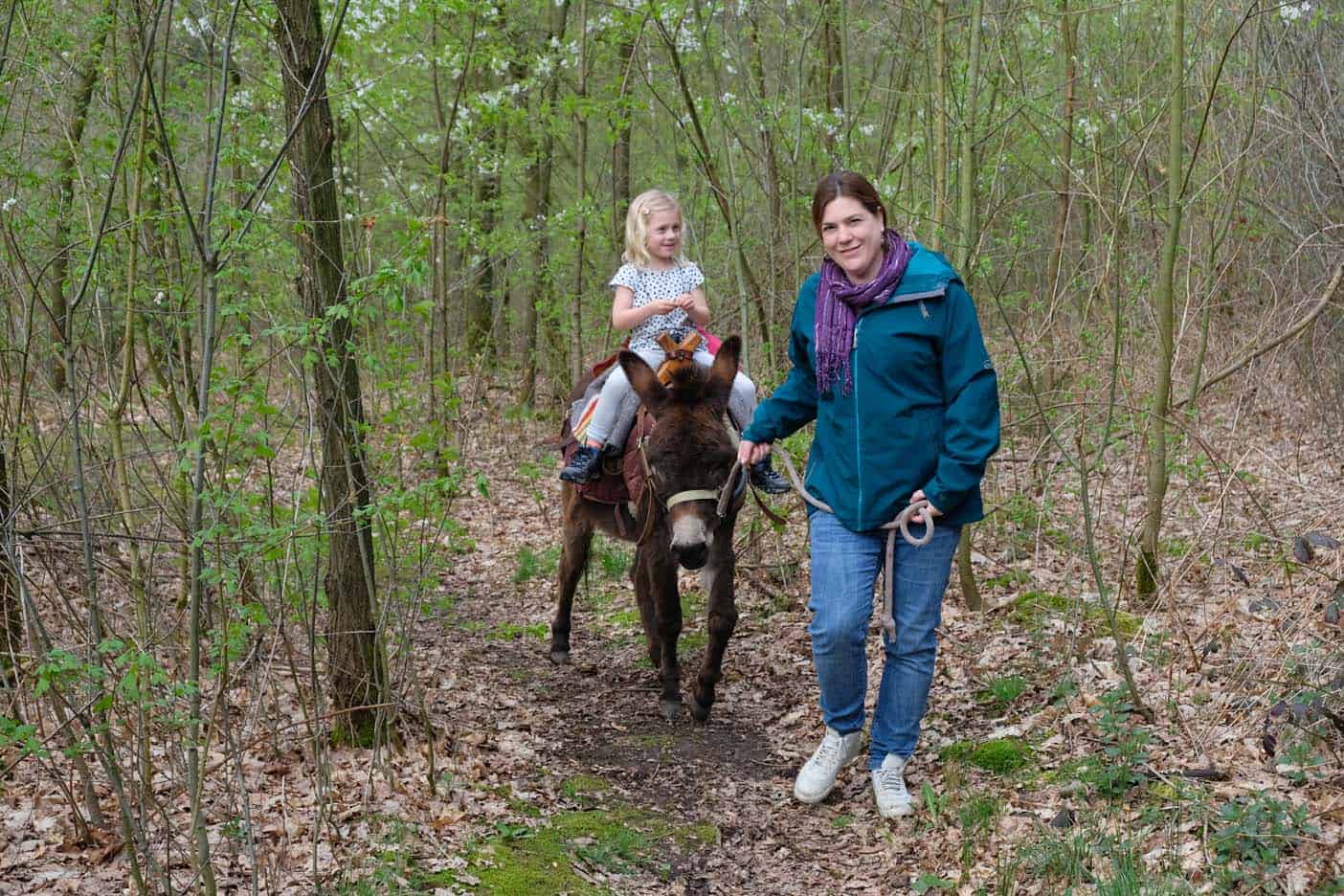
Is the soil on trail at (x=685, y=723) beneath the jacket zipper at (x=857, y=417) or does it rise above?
beneath

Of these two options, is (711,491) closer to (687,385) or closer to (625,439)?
(687,385)

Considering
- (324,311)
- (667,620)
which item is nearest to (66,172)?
(324,311)

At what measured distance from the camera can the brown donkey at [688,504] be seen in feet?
18.5

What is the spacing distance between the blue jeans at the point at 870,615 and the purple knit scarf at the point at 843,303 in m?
0.61

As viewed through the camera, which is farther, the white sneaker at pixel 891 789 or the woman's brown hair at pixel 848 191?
the white sneaker at pixel 891 789

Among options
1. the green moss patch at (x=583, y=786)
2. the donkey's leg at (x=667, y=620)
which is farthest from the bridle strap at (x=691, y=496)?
the green moss patch at (x=583, y=786)

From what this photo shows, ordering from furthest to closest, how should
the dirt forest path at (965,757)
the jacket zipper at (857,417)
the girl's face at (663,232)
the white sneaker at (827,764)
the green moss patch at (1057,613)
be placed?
the girl's face at (663,232) → the green moss patch at (1057,613) → the white sneaker at (827,764) → the jacket zipper at (857,417) → the dirt forest path at (965,757)

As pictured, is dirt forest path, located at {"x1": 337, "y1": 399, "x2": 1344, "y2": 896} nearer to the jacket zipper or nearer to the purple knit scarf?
the jacket zipper

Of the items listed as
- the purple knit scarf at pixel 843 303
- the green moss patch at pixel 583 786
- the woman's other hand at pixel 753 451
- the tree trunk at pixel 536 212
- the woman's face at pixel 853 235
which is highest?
the tree trunk at pixel 536 212

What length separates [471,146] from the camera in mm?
12875

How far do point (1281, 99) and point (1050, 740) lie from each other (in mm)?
6183

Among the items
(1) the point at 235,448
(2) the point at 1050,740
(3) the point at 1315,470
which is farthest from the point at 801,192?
(1) the point at 235,448

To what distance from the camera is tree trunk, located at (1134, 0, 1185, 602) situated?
5551 millimetres

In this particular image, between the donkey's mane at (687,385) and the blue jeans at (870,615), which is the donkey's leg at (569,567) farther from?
the blue jeans at (870,615)
